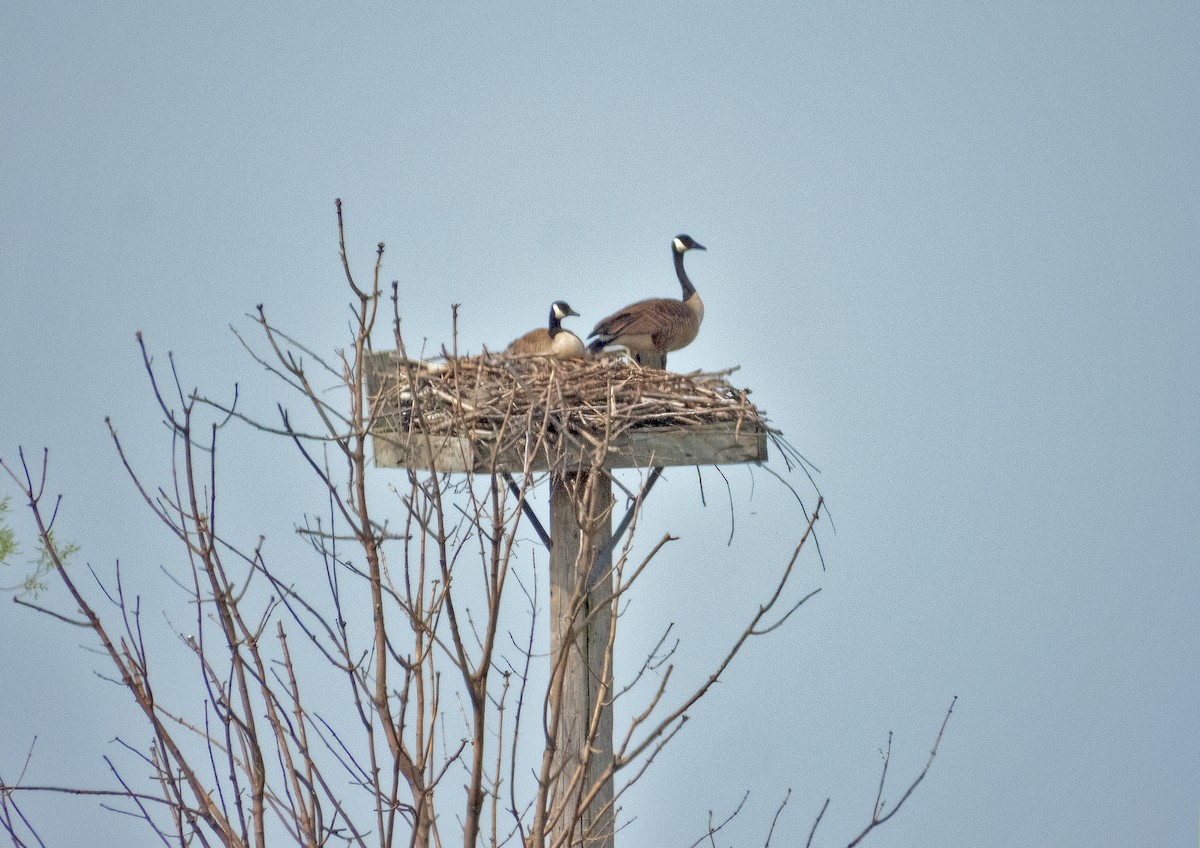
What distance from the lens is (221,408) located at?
223 cm

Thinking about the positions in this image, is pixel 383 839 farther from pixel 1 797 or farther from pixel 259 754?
pixel 1 797

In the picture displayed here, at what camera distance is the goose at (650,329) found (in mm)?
5910

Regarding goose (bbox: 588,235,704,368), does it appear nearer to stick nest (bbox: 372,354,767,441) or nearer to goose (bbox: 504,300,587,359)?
goose (bbox: 504,300,587,359)

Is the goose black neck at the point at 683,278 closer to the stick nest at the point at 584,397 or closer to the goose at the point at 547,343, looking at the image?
the goose at the point at 547,343

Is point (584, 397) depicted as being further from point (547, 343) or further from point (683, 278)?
point (683, 278)

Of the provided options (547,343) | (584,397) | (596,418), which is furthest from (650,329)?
(596,418)

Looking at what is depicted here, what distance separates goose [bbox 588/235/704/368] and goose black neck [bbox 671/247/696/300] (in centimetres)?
111

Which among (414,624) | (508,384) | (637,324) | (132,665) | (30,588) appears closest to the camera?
(414,624)

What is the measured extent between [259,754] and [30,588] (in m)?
3.75

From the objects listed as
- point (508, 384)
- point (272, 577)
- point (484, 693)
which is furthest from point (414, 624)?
point (508, 384)

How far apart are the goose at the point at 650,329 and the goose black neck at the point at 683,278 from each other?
111 centimetres

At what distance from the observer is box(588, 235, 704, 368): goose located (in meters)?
5.91

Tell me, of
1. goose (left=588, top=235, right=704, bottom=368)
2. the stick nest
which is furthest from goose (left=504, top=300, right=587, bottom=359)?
the stick nest

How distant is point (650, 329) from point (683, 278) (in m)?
1.68
